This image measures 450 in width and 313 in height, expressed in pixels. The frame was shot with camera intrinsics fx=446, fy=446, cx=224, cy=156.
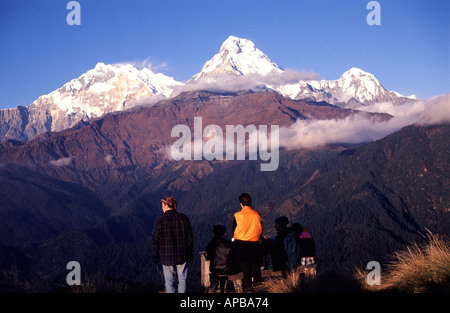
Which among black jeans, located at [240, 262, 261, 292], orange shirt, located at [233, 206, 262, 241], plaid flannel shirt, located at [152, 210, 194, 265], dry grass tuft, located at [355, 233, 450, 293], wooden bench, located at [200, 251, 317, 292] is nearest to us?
dry grass tuft, located at [355, 233, 450, 293]

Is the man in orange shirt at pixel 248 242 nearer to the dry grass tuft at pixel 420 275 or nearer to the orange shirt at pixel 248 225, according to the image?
the orange shirt at pixel 248 225

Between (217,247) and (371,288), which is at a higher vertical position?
(217,247)

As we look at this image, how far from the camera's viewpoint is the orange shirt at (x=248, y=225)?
640 inches

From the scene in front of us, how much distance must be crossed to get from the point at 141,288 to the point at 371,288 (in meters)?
8.77

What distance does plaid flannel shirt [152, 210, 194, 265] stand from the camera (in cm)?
1540

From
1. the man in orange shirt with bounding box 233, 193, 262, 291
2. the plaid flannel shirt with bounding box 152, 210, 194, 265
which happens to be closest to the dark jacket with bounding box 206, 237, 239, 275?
the man in orange shirt with bounding box 233, 193, 262, 291

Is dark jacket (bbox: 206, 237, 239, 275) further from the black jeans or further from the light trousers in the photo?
the light trousers

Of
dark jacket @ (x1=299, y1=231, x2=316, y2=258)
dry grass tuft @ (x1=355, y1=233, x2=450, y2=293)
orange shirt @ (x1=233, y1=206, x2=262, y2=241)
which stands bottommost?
dry grass tuft @ (x1=355, y1=233, x2=450, y2=293)

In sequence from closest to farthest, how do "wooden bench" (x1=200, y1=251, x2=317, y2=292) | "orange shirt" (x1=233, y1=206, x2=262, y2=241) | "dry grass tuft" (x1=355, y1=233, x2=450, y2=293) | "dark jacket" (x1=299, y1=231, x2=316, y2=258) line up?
"dry grass tuft" (x1=355, y1=233, x2=450, y2=293)
"orange shirt" (x1=233, y1=206, x2=262, y2=241)
"wooden bench" (x1=200, y1=251, x2=317, y2=292)
"dark jacket" (x1=299, y1=231, x2=316, y2=258)

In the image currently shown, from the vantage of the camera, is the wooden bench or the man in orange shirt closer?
the man in orange shirt
